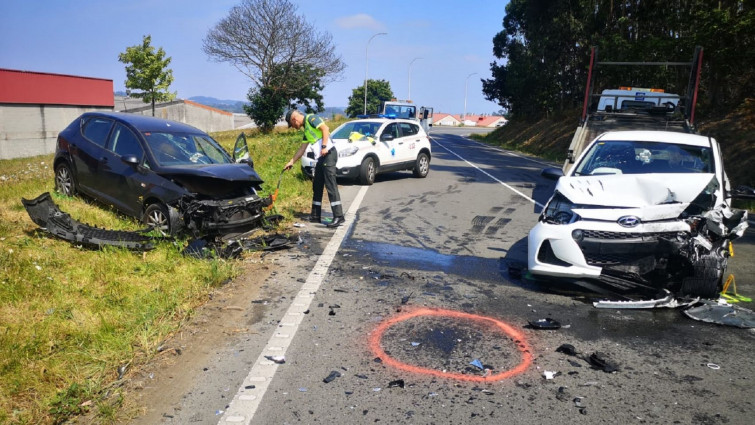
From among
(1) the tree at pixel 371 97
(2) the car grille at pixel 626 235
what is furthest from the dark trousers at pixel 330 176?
(1) the tree at pixel 371 97

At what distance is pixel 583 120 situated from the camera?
12211 mm

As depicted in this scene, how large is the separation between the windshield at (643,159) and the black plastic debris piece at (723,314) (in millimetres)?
2004

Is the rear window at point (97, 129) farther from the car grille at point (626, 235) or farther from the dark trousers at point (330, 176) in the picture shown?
the car grille at point (626, 235)

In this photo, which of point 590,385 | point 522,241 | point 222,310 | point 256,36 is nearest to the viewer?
point 590,385

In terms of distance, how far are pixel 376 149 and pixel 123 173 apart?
25.1ft

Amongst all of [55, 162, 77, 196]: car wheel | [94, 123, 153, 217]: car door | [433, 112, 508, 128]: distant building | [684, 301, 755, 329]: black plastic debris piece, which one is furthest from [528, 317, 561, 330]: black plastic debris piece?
[433, 112, 508, 128]: distant building

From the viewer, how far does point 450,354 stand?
4055 mm

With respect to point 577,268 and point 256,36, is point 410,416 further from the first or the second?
point 256,36

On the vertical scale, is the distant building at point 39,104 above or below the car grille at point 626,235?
above

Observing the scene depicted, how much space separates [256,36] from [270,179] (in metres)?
33.5

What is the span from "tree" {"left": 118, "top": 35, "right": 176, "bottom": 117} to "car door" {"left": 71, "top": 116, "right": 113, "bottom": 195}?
38487mm

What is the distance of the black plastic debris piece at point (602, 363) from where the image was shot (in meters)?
3.86

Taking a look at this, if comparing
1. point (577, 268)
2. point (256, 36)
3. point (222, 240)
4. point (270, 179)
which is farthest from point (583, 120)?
point (256, 36)

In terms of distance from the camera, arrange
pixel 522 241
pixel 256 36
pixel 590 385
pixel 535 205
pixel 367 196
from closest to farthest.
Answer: pixel 590 385 → pixel 522 241 → pixel 535 205 → pixel 367 196 → pixel 256 36
